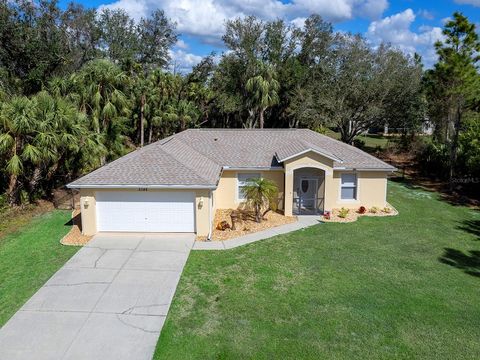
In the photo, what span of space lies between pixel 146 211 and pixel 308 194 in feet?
29.2

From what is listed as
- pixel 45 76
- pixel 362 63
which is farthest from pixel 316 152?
pixel 45 76

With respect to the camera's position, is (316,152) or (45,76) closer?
(316,152)

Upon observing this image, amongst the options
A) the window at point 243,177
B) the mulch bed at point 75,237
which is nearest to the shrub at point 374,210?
the window at point 243,177

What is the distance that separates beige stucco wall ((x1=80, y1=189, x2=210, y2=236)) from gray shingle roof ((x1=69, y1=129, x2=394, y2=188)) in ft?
1.91

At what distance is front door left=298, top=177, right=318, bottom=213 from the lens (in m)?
20.5

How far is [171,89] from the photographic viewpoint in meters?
42.0

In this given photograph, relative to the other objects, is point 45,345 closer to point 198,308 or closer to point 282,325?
point 198,308

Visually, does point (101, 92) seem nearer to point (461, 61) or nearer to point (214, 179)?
point (214, 179)

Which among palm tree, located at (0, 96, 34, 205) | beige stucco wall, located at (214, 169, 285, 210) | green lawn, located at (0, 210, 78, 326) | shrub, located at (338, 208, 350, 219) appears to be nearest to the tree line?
palm tree, located at (0, 96, 34, 205)

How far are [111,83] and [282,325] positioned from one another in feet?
64.6

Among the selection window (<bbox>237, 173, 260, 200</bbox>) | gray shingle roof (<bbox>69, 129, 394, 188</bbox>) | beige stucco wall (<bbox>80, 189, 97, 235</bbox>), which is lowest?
beige stucco wall (<bbox>80, 189, 97, 235</bbox>)

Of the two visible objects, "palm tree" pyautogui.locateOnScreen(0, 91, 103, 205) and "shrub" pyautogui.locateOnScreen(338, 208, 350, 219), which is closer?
"palm tree" pyautogui.locateOnScreen(0, 91, 103, 205)

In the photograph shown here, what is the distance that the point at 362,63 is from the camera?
33.8 metres

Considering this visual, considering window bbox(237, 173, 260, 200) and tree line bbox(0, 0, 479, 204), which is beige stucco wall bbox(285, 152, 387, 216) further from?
tree line bbox(0, 0, 479, 204)
